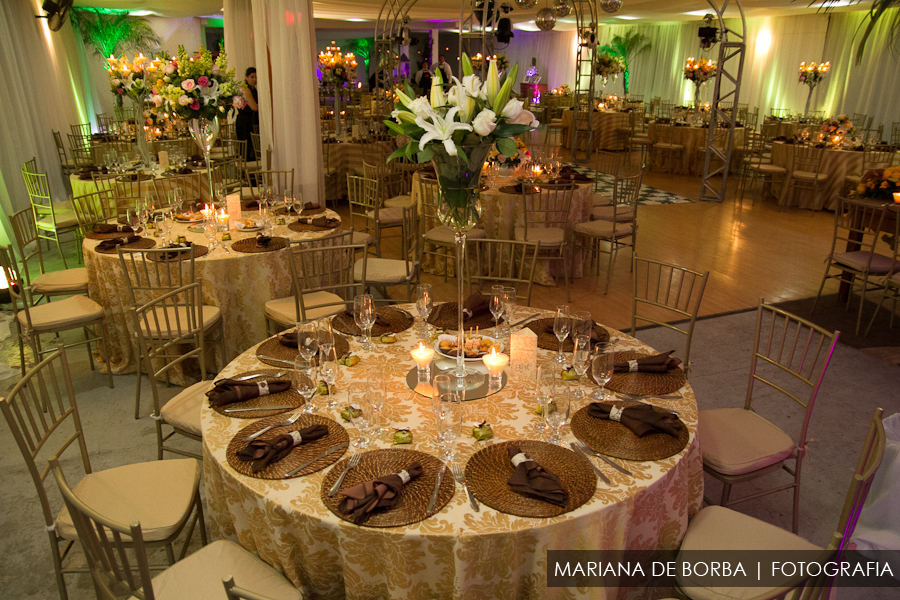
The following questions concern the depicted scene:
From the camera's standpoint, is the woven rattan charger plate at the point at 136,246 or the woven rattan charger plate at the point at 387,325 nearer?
the woven rattan charger plate at the point at 387,325

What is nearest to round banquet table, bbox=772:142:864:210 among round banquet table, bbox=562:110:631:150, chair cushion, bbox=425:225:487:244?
round banquet table, bbox=562:110:631:150

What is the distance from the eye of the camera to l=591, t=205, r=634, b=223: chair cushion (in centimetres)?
613

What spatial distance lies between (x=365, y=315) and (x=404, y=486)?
36.9 inches

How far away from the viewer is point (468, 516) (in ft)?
5.30

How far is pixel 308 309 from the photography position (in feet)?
12.6

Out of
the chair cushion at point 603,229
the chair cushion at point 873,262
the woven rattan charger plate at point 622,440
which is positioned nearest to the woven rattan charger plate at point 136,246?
the woven rattan charger plate at point 622,440

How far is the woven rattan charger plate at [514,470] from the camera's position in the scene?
1.64m

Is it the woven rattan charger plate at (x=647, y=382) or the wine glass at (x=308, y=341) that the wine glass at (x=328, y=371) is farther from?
the woven rattan charger plate at (x=647, y=382)

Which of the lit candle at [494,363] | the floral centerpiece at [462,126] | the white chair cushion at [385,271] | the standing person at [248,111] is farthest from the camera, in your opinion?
the standing person at [248,111]

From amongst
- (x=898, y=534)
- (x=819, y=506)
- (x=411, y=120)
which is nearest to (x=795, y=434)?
(x=819, y=506)

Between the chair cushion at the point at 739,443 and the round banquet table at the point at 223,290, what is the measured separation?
2.76 metres

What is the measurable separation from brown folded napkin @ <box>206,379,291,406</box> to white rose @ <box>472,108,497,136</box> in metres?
1.16

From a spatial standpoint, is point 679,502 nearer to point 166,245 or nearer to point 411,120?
point 411,120

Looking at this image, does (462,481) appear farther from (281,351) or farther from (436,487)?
(281,351)
